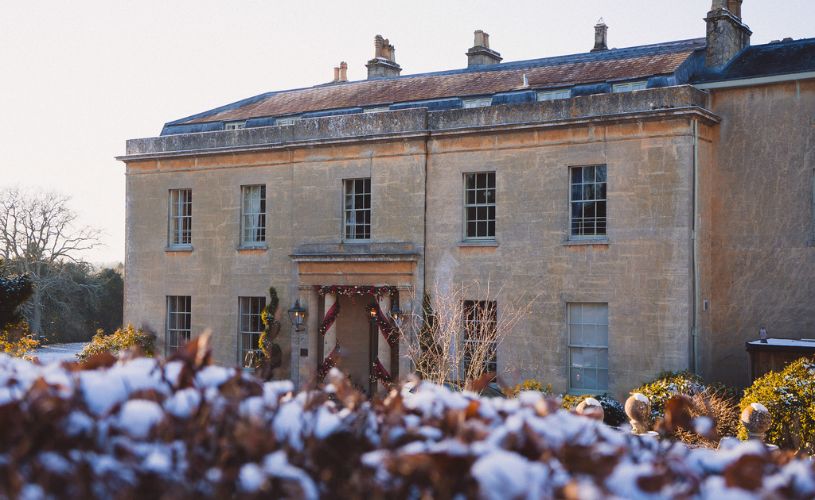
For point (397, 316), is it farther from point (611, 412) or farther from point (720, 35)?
point (720, 35)

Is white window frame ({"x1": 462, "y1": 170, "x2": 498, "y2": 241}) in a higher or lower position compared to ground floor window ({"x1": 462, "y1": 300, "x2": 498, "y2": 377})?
higher

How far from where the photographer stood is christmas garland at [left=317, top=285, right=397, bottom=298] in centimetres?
2424

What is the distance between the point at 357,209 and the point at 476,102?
4.05 metres

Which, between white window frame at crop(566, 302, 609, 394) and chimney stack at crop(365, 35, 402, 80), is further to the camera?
chimney stack at crop(365, 35, 402, 80)

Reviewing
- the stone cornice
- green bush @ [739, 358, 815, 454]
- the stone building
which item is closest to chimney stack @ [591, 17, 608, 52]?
the stone building

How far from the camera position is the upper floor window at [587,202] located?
21.9 meters

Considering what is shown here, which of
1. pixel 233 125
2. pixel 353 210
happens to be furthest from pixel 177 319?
pixel 353 210

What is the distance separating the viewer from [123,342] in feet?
89.7

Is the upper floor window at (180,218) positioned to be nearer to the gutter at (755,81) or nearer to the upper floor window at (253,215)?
the upper floor window at (253,215)

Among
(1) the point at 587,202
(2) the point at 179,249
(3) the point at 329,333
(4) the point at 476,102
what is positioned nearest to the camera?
(1) the point at 587,202

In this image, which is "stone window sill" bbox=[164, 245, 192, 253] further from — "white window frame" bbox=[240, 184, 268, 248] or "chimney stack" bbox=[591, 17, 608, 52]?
"chimney stack" bbox=[591, 17, 608, 52]

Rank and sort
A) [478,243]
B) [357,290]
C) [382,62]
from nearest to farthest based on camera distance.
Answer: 1. [478,243]
2. [357,290]
3. [382,62]

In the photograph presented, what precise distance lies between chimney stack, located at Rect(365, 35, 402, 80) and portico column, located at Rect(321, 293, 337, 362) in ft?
33.0

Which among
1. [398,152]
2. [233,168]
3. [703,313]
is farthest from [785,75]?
[233,168]
